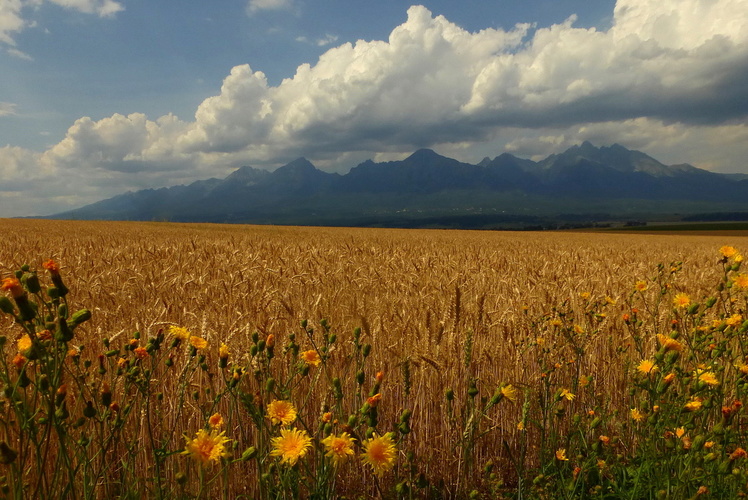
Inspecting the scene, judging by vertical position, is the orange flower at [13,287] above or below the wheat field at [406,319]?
above

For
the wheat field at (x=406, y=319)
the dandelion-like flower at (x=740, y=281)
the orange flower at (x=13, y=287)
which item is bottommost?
the wheat field at (x=406, y=319)

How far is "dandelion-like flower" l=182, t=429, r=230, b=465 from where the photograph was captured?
1348 millimetres

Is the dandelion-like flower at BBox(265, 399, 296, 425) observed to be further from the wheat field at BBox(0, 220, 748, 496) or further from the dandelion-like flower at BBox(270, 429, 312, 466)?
the wheat field at BBox(0, 220, 748, 496)

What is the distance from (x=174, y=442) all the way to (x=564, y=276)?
5.61 metres

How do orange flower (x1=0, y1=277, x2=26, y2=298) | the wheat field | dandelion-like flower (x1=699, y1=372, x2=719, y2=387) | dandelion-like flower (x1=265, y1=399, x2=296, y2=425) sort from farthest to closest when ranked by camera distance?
the wheat field < dandelion-like flower (x1=699, y1=372, x2=719, y2=387) < dandelion-like flower (x1=265, y1=399, x2=296, y2=425) < orange flower (x1=0, y1=277, x2=26, y2=298)

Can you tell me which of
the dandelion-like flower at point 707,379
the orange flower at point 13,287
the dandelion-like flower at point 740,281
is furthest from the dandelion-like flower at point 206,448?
the dandelion-like flower at point 740,281

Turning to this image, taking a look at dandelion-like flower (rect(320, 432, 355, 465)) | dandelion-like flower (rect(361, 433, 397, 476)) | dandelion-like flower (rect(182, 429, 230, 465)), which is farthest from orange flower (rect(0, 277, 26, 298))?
dandelion-like flower (rect(361, 433, 397, 476))

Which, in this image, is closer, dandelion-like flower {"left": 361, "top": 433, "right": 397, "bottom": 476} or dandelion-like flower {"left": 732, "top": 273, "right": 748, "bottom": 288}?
dandelion-like flower {"left": 361, "top": 433, "right": 397, "bottom": 476}

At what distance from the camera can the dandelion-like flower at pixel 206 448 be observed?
1348 mm

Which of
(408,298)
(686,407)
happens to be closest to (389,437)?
(686,407)

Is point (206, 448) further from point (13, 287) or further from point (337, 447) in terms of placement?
point (13, 287)

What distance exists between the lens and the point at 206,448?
139 centimetres

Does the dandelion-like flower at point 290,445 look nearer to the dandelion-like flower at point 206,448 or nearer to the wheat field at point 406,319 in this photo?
the dandelion-like flower at point 206,448

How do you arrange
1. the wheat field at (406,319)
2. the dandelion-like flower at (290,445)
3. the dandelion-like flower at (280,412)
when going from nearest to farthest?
the dandelion-like flower at (290,445) → the dandelion-like flower at (280,412) → the wheat field at (406,319)
